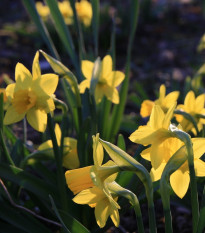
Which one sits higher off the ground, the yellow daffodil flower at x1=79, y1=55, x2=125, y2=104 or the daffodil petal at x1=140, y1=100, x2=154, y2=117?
the yellow daffodil flower at x1=79, y1=55, x2=125, y2=104

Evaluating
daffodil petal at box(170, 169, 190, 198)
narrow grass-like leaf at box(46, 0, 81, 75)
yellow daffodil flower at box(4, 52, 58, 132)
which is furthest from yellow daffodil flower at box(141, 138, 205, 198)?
narrow grass-like leaf at box(46, 0, 81, 75)

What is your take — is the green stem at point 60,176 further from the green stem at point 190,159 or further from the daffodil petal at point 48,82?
the green stem at point 190,159

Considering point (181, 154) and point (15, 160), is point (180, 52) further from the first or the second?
point (181, 154)

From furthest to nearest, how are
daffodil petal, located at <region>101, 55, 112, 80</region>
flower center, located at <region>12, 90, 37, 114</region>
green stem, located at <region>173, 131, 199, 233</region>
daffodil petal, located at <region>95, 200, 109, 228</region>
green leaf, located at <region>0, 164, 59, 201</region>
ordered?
daffodil petal, located at <region>101, 55, 112, 80</region> → green leaf, located at <region>0, 164, 59, 201</region> → flower center, located at <region>12, 90, 37, 114</region> → daffodil petal, located at <region>95, 200, 109, 228</region> → green stem, located at <region>173, 131, 199, 233</region>

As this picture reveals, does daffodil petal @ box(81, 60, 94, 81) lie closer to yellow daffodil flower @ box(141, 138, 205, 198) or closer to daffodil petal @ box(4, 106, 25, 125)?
daffodil petal @ box(4, 106, 25, 125)

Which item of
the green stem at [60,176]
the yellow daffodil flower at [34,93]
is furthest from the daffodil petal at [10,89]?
the green stem at [60,176]

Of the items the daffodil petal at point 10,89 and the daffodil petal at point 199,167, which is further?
the daffodil petal at point 10,89

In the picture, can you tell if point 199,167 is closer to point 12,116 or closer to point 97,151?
point 97,151
